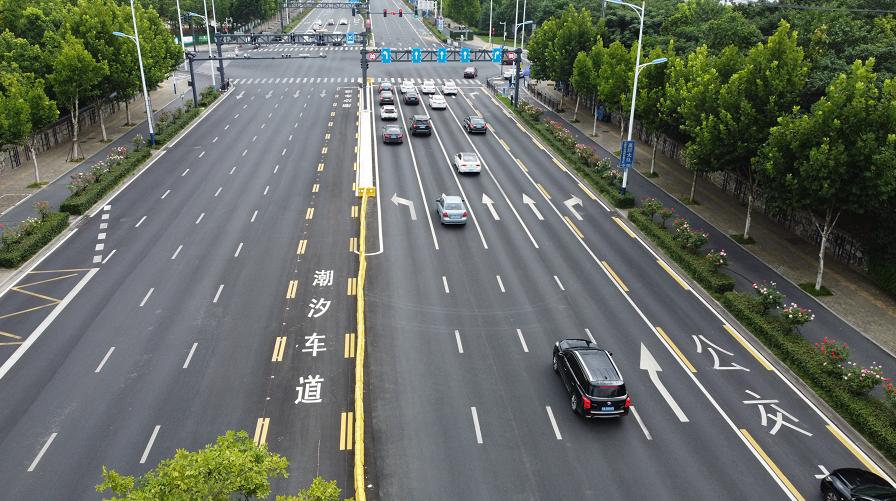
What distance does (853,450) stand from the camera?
72.9 feet

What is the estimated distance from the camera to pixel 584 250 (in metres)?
38.5

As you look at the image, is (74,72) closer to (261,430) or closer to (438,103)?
(438,103)

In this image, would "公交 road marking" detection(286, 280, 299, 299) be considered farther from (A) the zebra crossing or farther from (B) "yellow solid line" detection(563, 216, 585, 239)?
(A) the zebra crossing

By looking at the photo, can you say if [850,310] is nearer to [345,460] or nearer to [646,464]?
[646,464]

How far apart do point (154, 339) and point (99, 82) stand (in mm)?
38717

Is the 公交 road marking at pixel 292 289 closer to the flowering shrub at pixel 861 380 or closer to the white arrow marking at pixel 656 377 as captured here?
the white arrow marking at pixel 656 377

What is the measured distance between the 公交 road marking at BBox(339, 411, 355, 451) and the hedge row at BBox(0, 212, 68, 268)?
22925 mm

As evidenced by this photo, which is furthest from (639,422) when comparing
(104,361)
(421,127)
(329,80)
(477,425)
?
(329,80)

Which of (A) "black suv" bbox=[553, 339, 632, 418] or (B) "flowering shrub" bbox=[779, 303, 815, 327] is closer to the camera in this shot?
(A) "black suv" bbox=[553, 339, 632, 418]

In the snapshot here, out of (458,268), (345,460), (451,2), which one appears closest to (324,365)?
(345,460)

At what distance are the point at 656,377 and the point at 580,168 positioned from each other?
99.7 ft

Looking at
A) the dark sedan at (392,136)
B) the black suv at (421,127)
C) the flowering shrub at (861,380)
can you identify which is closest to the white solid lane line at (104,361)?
the flowering shrub at (861,380)

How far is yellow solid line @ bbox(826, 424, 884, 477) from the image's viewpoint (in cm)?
2130

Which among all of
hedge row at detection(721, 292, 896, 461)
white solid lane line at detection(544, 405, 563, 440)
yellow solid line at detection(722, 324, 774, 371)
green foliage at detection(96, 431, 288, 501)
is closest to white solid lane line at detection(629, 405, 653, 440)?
white solid lane line at detection(544, 405, 563, 440)
